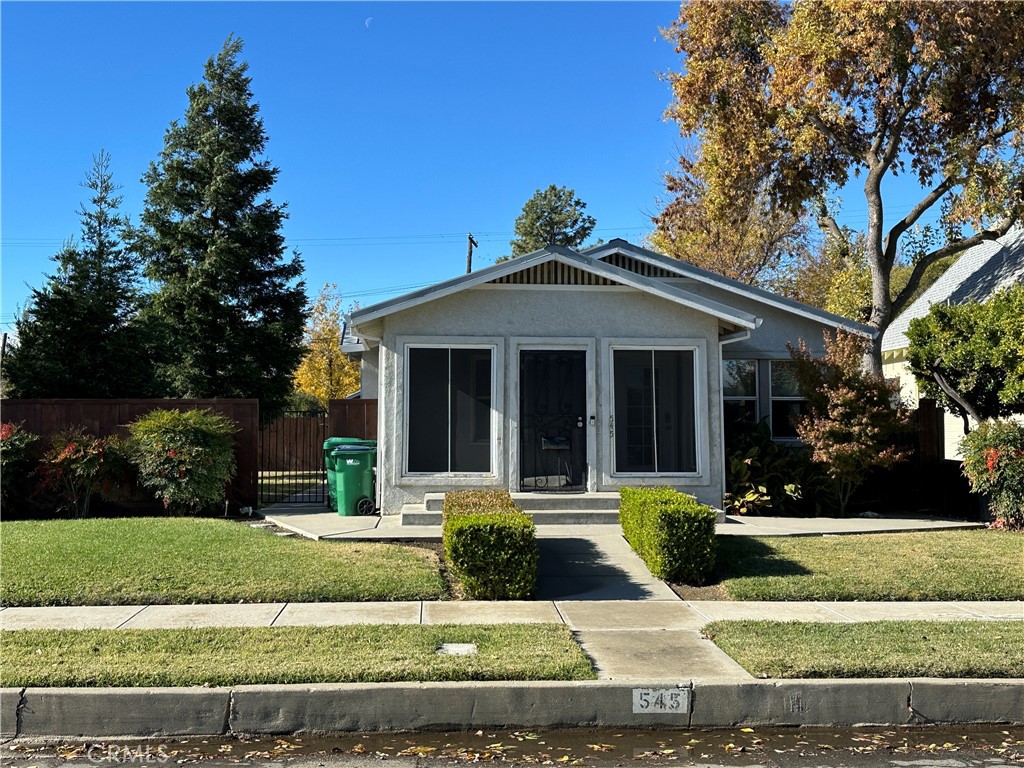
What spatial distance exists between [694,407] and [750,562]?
350 cm

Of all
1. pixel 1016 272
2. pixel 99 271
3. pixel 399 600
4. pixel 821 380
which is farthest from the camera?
pixel 99 271

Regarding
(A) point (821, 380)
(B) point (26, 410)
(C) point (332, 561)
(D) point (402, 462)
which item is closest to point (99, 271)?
(B) point (26, 410)

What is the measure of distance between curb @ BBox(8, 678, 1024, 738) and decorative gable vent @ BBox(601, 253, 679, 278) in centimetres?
1134

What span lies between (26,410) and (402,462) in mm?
6354

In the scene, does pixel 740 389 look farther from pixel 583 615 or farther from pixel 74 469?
pixel 74 469

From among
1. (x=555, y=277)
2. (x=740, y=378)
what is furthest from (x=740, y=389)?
(x=555, y=277)

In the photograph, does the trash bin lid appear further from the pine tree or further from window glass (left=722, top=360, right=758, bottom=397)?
the pine tree

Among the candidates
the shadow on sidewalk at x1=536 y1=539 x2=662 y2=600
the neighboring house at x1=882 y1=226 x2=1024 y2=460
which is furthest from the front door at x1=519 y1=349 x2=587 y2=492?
the neighboring house at x1=882 y1=226 x2=1024 y2=460

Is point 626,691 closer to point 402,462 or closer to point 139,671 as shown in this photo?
point 139,671

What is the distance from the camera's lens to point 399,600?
806cm

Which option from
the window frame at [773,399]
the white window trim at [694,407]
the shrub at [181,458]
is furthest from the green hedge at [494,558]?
the window frame at [773,399]

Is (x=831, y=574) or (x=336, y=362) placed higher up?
(x=336, y=362)

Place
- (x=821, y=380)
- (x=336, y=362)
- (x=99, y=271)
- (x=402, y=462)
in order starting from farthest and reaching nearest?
(x=336, y=362), (x=99, y=271), (x=821, y=380), (x=402, y=462)

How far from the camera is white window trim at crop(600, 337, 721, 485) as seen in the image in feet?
40.5
